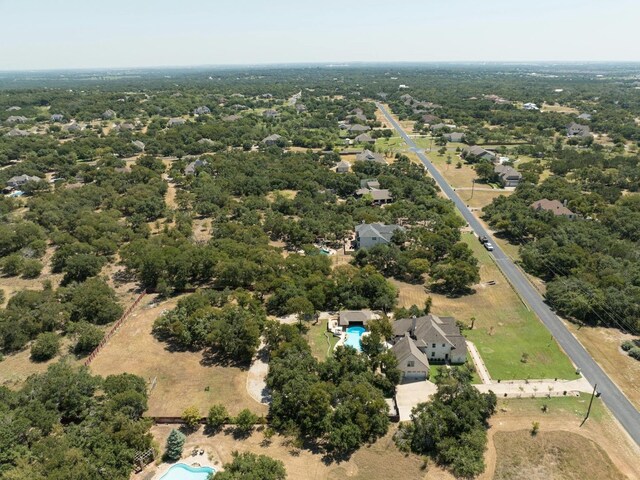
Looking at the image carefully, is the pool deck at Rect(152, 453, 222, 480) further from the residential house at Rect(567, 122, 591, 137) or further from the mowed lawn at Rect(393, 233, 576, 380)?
the residential house at Rect(567, 122, 591, 137)

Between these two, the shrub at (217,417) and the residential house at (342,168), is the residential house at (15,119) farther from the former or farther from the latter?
the shrub at (217,417)

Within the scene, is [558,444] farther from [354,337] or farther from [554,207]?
[554,207]

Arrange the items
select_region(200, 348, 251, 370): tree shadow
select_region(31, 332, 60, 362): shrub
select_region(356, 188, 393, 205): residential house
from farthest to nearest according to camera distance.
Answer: select_region(356, 188, 393, 205): residential house
select_region(31, 332, 60, 362): shrub
select_region(200, 348, 251, 370): tree shadow

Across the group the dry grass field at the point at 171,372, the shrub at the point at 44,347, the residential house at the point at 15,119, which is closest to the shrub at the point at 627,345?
the dry grass field at the point at 171,372

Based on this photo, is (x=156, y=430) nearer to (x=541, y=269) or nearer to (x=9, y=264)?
(x=9, y=264)

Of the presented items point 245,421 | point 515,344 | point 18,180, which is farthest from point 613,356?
point 18,180

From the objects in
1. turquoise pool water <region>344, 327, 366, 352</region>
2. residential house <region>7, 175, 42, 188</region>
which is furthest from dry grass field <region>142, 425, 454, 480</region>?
residential house <region>7, 175, 42, 188</region>
